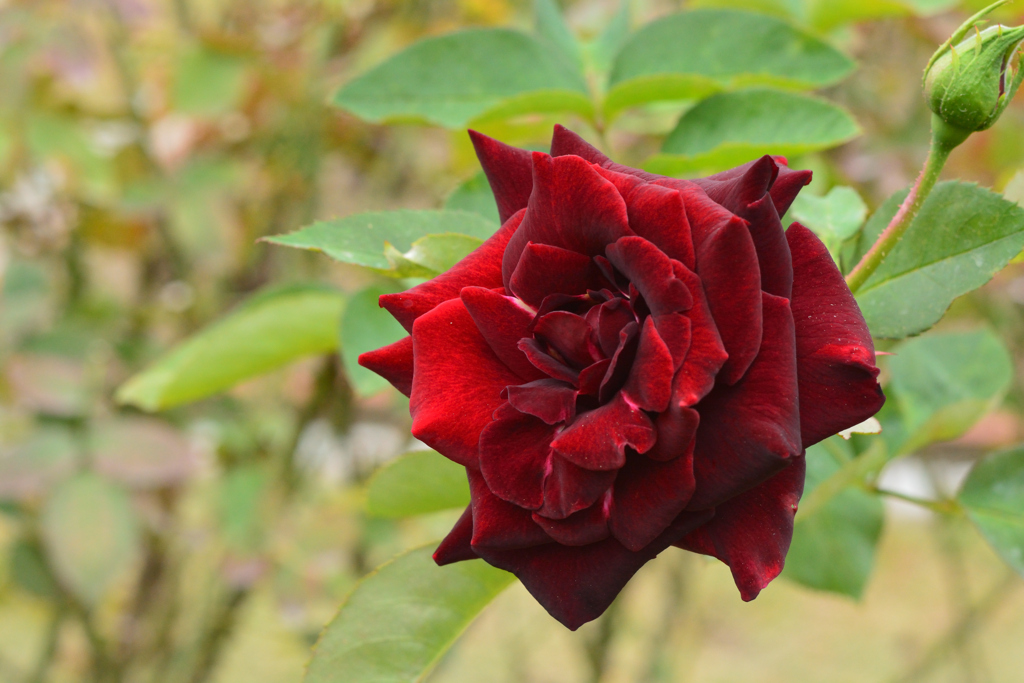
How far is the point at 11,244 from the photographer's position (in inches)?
49.3

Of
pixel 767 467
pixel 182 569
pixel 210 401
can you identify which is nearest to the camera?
pixel 767 467

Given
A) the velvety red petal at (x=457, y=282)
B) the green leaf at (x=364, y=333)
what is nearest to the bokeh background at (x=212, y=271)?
the green leaf at (x=364, y=333)

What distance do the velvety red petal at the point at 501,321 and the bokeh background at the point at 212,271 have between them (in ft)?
1.28

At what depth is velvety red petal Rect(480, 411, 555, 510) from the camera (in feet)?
1.02

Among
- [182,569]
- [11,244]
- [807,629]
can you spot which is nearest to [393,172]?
[11,244]

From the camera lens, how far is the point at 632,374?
1.00 feet

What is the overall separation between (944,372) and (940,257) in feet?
0.94

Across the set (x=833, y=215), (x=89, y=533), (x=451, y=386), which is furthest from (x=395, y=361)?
(x=89, y=533)

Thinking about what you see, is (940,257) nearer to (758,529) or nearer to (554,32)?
(758,529)

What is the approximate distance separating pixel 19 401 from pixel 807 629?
2.16 meters

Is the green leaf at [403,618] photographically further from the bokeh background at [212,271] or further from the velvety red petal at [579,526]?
the bokeh background at [212,271]

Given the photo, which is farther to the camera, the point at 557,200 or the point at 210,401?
the point at 210,401

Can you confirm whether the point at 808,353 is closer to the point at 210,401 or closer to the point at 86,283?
the point at 210,401

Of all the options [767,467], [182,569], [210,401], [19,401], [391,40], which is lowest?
[182,569]
